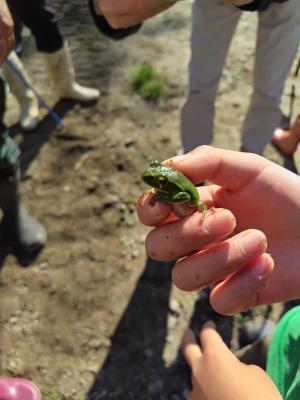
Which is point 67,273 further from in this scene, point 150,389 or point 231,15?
point 231,15

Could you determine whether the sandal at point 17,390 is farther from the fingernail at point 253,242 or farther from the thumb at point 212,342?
the fingernail at point 253,242

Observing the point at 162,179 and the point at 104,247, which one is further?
the point at 104,247

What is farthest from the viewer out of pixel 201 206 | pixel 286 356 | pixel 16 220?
pixel 16 220

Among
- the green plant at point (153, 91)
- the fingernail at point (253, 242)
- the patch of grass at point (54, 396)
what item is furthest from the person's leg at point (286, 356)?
the green plant at point (153, 91)

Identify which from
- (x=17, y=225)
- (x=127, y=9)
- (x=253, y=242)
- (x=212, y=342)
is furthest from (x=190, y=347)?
(x=127, y=9)

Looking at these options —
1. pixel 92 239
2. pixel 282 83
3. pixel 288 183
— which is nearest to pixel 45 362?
pixel 92 239

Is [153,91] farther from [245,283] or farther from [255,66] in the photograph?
[245,283]
